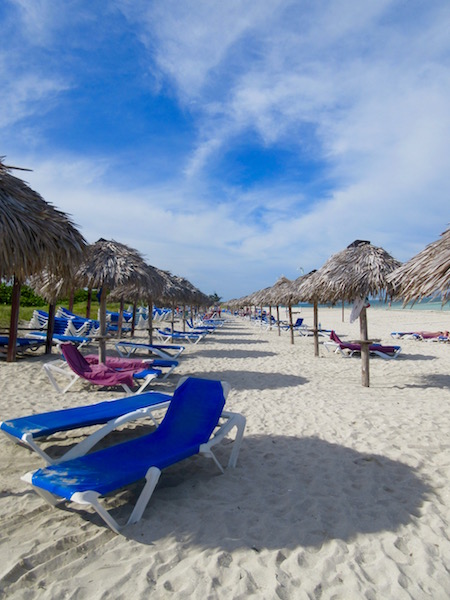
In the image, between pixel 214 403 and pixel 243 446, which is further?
pixel 243 446

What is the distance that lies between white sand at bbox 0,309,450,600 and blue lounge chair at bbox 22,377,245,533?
208mm

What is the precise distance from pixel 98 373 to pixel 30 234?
2.72m

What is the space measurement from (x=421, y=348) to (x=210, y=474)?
1164 centimetres

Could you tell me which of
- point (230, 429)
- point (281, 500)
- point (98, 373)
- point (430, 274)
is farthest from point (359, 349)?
point (281, 500)

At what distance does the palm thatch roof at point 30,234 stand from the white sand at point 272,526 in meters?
1.78

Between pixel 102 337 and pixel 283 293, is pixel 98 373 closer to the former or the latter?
pixel 102 337

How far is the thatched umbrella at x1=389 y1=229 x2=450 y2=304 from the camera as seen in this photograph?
161 inches

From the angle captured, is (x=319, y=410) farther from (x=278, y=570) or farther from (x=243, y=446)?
(x=278, y=570)

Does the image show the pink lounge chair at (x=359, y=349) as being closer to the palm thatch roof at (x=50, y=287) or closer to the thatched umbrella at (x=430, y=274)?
the thatched umbrella at (x=430, y=274)

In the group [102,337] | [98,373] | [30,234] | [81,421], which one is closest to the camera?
[81,421]

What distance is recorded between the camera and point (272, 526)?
7.67 ft

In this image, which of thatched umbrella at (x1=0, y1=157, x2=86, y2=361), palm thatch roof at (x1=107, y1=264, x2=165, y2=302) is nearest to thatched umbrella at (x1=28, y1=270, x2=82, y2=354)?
palm thatch roof at (x1=107, y1=264, x2=165, y2=302)

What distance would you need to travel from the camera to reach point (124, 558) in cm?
200

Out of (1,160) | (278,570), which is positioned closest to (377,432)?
(278,570)
